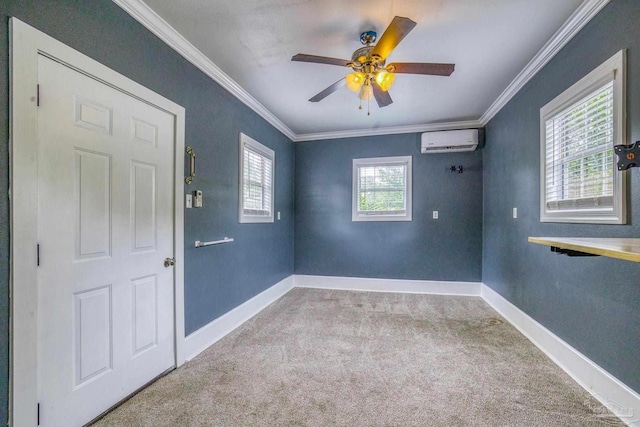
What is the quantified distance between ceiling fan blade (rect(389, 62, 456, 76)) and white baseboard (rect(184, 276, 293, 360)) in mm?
2757

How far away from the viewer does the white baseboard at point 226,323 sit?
2.45 m

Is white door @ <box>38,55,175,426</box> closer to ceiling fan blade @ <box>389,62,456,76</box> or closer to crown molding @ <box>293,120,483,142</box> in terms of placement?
ceiling fan blade @ <box>389,62,456,76</box>

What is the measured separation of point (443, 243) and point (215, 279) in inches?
134

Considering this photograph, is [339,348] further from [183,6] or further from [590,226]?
[183,6]

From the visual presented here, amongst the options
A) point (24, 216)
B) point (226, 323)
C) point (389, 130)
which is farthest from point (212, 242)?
point (389, 130)

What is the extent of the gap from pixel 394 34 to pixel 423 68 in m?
0.47

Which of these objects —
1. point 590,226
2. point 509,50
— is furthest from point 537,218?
point 509,50

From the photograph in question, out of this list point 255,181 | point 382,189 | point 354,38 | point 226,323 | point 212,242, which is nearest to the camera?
point 354,38

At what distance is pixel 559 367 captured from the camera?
2230 mm

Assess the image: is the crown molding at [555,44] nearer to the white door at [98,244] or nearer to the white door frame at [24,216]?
the white door at [98,244]

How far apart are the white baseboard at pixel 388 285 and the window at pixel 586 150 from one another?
2.17 metres

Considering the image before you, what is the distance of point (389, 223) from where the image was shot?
15.1 feet

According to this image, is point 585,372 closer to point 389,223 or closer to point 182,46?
point 389,223

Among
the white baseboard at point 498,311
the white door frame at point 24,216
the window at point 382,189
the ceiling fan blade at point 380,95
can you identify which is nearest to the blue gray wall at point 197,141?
the white door frame at point 24,216
